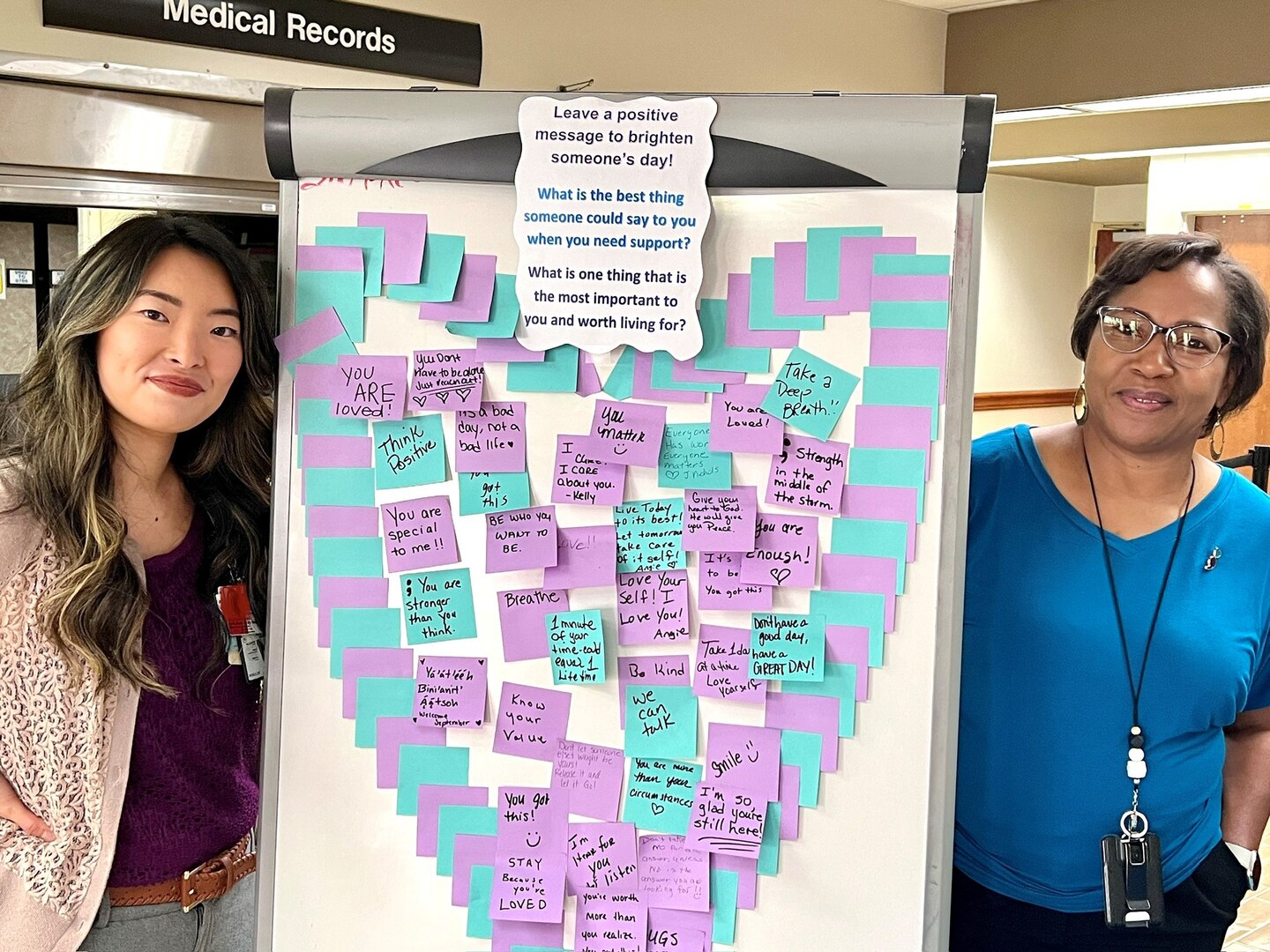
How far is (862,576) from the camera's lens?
4.52 feet

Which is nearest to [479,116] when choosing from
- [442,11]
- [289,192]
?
[289,192]

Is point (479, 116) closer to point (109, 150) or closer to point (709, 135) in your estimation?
point (709, 135)

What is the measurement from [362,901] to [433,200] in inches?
34.5

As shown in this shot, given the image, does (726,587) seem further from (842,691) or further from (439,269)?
(439,269)

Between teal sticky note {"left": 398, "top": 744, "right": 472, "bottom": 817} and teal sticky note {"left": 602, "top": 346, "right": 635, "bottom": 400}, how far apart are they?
1.57 feet

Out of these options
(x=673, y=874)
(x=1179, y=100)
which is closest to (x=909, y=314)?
(x=673, y=874)

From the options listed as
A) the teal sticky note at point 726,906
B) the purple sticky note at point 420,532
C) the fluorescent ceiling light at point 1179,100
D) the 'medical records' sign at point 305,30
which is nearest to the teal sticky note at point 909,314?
the purple sticky note at point 420,532

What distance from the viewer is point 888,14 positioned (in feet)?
16.0

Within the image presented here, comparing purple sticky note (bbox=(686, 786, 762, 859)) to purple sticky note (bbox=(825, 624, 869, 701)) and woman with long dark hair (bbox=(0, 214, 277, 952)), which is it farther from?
woman with long dark hair (bbox=(0, 214, 277, 952))

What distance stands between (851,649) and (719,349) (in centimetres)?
38

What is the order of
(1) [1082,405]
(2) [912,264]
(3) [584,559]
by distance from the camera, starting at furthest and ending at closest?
(1) [1082,405]
(3) [584,559]
(2) [912,264]

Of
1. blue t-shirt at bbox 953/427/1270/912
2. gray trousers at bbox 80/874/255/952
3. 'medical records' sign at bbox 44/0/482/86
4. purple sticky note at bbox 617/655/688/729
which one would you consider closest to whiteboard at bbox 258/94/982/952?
purple sticky note at bbox 617/655/688/729

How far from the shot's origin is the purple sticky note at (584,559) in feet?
4.69

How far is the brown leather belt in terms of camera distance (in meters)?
1.52
